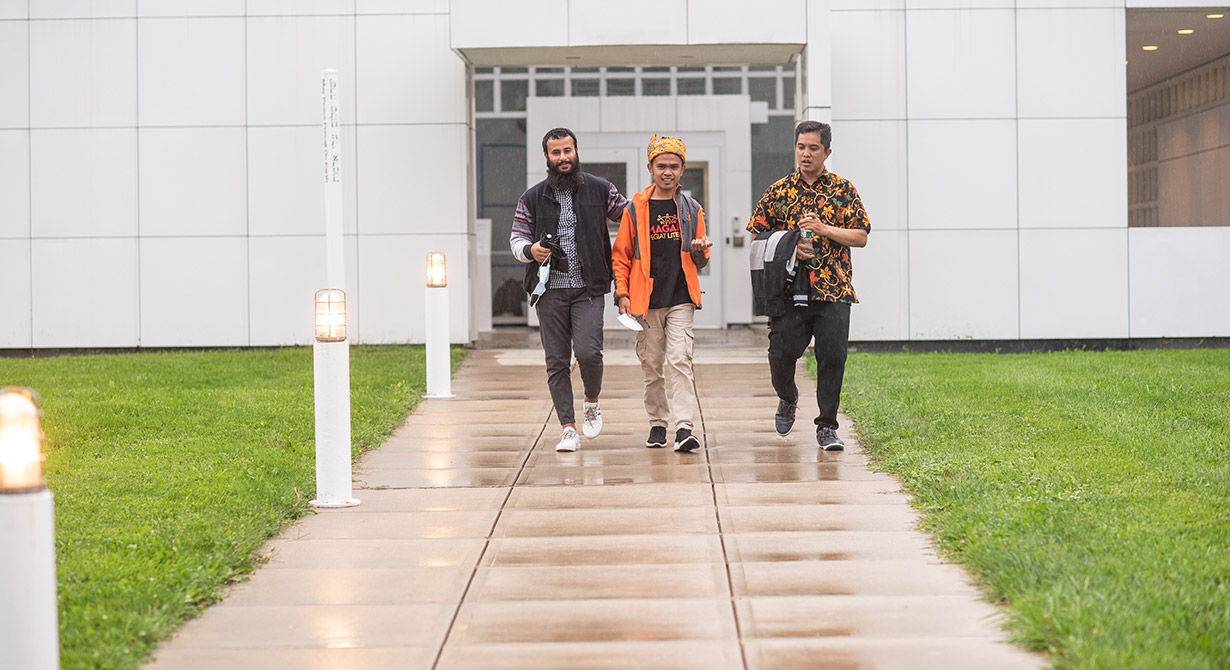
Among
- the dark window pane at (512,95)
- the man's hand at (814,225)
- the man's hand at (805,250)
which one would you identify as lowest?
the man's hand at (805,250)

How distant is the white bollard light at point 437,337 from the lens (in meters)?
10.8

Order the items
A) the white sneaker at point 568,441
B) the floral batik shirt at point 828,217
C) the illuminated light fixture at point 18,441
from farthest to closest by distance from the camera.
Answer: the white sneaker at point 568,441, the floral batik shirt at point 828,217, the illuminated light fixture at point 18,441

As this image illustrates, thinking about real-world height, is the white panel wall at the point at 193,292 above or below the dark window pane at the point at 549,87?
below

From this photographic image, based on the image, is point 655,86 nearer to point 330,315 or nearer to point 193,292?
point 193,292

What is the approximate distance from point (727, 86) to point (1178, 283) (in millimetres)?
6760

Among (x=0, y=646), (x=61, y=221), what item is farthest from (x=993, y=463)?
(x=61, y=221)

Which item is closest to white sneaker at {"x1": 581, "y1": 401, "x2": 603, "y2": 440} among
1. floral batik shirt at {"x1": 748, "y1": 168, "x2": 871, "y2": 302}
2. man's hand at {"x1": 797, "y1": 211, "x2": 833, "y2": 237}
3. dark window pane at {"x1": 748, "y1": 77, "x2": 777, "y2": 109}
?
floral batik shirt at {"x1": 748, "y1": 168, "x2": 871, "y2": 302}

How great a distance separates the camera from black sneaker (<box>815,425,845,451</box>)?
25.8ft

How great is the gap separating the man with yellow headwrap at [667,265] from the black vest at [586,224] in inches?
4.0

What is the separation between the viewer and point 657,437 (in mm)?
8234

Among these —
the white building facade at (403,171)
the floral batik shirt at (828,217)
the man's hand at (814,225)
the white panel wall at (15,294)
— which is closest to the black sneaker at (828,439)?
the floral batik shirt at (828,217)

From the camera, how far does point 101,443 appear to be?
8.02m

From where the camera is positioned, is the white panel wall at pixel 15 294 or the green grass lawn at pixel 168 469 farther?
the white panel wall at pixel 15 294

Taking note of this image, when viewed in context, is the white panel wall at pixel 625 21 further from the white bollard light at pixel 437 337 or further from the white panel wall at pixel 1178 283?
the white panel wall at pixel 1178 283
